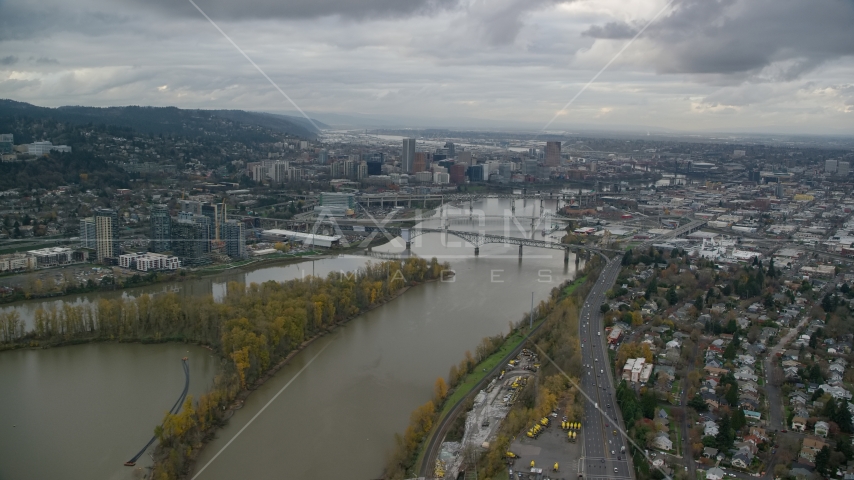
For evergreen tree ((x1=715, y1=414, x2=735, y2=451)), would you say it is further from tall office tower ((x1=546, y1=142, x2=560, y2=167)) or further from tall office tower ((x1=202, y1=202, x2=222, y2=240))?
tall office tower ((x1=546, y1=142, x2=560, y2=167))

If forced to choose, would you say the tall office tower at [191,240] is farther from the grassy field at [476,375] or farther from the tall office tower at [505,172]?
the tall office tower at [505,172]

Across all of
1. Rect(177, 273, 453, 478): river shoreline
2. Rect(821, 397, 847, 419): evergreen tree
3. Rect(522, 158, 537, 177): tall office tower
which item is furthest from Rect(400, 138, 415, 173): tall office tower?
Rect(821, 397, 847, 419): evergreen tree

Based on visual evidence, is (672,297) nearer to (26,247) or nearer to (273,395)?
(273,395)

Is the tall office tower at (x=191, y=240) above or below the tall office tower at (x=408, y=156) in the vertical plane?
below

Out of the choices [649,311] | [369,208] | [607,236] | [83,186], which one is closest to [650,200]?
[607,236]

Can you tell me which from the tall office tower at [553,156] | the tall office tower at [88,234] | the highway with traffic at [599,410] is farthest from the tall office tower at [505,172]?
the highway with traffic at [599,410]

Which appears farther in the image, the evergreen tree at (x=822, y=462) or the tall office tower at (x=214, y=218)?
the tall office tower at (x=214, y=218)
